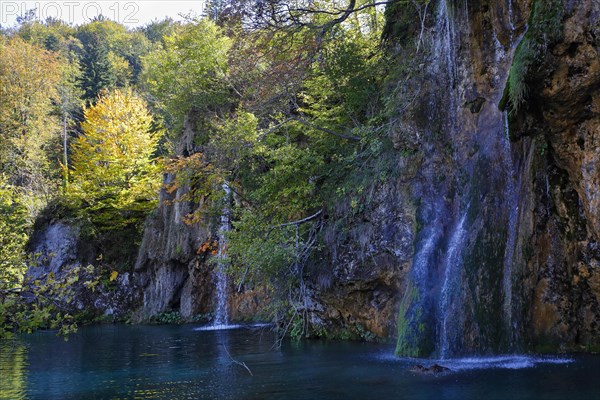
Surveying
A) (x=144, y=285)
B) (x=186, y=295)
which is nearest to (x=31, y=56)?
(x=144, y=285)

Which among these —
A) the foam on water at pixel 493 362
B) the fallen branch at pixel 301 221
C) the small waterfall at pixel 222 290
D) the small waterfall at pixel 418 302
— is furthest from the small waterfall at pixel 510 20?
the small waterfall at pixel 222 290

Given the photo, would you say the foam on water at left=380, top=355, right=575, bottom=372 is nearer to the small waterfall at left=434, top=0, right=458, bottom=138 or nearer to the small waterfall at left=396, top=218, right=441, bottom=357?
the small waterfall at left=396, top=218, right=441, bottom=357

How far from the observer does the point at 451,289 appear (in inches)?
423

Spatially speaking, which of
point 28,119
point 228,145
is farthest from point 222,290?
point 28,119

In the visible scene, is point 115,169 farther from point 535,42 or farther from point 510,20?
point 535,42

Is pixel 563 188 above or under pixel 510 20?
under

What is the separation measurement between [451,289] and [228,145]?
833cm

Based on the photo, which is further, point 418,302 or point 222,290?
point 222,290

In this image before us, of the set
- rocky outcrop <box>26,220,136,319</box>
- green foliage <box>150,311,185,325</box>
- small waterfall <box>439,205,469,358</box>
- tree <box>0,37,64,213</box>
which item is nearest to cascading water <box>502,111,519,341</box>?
small waterfall <box>439,205,469,358</box>

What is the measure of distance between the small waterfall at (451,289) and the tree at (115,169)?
1828 centimetres

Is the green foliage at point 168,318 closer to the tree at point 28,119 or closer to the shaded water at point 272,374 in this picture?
the shaded water at point 272,374

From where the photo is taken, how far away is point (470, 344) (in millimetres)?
10203

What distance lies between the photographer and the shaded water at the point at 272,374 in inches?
297

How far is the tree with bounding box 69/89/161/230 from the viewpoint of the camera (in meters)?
26.9
